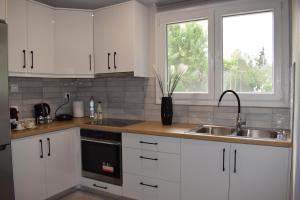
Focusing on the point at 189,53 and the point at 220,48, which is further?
the point at 189,53

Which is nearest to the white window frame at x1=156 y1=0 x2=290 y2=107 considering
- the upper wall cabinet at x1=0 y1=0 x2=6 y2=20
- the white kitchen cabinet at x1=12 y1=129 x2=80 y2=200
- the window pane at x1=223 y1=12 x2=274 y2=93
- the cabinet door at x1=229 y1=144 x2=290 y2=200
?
the window pane at x1=223 y1=12 x2=274 y2=93

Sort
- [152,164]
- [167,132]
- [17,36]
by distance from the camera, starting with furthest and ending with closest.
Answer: [17,36], [152,164], [167,132]

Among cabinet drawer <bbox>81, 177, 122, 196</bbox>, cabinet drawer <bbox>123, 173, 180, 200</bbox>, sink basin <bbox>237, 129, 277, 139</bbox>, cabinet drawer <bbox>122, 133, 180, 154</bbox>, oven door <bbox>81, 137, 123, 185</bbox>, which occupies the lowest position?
cabinet drawer <bbox>81, 177, 122, 196</bbox>

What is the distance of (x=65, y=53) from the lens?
308 centimetres

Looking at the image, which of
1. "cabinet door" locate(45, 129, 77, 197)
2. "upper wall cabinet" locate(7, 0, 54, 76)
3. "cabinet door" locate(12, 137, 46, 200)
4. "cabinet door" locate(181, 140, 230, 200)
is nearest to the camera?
"cabinet door" locate(181, 140, 230, 200)

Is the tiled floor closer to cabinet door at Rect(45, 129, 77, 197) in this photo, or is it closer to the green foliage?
cabinet door at Rect(45, 129, 77, 197)

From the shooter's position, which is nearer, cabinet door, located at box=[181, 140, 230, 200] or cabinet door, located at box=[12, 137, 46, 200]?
→ cabinet door, located at box=[181, 140, 230, 200]

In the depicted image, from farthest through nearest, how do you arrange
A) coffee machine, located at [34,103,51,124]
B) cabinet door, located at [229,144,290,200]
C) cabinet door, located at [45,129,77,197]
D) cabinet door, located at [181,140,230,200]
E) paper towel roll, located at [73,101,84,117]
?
1. paper towel roll, located at [73,101,84,117]
2. coffee machine, located at [34,103,51,124]
3. cabinet door, located at [45,129,77,197]
4. cabinet door, located at [181,140,230,200]
5. cabinet door, located at [229,144,290,200]

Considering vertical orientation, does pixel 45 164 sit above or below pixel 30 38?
below

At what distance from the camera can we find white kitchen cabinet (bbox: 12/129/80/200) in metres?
2.33

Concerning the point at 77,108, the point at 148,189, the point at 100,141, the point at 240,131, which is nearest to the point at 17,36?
the point at 77,108

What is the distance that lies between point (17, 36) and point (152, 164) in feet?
6.38

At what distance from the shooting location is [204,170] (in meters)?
2.19

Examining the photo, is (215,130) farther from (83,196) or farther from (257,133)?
(83,196)
